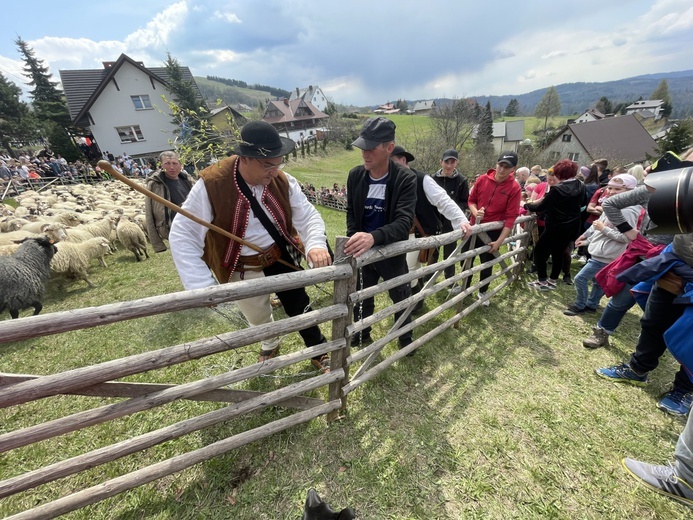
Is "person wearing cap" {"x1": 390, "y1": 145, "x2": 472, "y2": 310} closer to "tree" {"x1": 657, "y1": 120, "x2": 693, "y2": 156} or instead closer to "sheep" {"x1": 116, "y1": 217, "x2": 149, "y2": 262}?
"sheep" {"x1": 116, "y1": 217, "x2": 149, "y2": 262}

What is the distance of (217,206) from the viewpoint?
2385 millimetres

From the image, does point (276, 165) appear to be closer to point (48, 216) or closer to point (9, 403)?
point (9, 403)

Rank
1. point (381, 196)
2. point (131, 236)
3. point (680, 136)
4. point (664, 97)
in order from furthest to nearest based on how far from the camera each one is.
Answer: point (664, 97) → point (680, 136) → point (131, 236) → point (381, 196)

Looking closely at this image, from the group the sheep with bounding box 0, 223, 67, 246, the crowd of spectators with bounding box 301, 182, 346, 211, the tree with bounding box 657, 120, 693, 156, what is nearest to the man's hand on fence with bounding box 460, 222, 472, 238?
the sheep with bounding box 0, 223, 67, 246

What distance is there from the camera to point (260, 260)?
2.75 m

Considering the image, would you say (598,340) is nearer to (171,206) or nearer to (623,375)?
(623,375)

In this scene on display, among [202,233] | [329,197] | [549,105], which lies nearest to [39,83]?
[329,197]

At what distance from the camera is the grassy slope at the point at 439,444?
223 centimetres

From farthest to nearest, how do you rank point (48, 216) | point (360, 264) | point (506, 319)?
point (48, 216)
point (506, 319)
point (360, 264)

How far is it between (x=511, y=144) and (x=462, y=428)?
69.0m

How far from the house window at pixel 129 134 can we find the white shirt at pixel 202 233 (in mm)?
32563

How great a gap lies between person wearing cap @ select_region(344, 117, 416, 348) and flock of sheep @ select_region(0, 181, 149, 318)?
6.29 meters

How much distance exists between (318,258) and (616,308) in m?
3.83

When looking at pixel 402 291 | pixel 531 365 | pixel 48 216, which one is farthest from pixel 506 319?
pixel 48 216
